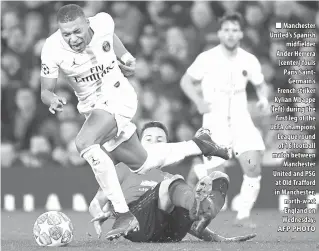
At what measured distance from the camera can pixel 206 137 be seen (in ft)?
26.3

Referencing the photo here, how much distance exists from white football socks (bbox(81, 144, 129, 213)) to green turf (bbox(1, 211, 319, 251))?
0.33m

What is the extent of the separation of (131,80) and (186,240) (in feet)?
19.5

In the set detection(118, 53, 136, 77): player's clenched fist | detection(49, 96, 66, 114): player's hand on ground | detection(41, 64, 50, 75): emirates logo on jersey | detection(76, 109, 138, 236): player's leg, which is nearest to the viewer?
detection(49, 96, 66, 114): player's hand on ground

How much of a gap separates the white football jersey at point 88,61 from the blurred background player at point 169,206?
2.86 ft

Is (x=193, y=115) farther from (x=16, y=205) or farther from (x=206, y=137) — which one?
(x=206, y=137)

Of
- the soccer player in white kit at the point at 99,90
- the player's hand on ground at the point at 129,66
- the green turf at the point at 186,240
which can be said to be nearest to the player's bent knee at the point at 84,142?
the soccer player in white kit at the point at 99,90

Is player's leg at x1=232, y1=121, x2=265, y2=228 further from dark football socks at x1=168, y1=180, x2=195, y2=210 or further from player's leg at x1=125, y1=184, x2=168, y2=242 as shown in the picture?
dark football socks at x1=168, y1=180, x2=195, y2=210

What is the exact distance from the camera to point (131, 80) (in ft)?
44.0

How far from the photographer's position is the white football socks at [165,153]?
757 centimetres

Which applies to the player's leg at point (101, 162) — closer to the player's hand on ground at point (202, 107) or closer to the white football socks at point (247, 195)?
the player's hand on ground at point (202, 107)

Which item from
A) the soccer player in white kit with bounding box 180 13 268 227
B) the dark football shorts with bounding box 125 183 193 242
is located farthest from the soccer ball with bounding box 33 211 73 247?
the soccer player in white kit with bounding box 180 13 268 227

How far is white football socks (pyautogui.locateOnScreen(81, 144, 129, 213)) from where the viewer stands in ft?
23.2

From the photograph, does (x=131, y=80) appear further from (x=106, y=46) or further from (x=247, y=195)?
(x=106, y=46)

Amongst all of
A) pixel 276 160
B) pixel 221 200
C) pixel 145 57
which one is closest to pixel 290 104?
pixel 276 160
